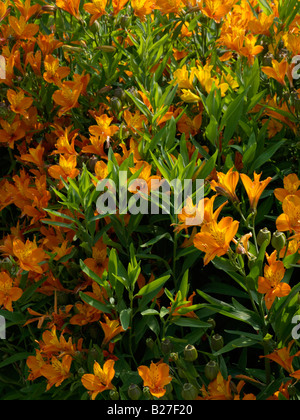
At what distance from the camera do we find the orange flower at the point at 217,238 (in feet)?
3.48

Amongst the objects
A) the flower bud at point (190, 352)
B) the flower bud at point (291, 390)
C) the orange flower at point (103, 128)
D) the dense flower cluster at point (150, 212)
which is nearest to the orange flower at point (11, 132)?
the dense flower cluster at point (150, 212)

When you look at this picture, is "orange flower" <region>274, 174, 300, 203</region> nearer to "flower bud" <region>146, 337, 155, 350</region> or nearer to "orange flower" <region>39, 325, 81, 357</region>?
"flower bud" <region>146, 337, 155, 350</region>

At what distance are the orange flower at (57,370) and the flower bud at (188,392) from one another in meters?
0.25

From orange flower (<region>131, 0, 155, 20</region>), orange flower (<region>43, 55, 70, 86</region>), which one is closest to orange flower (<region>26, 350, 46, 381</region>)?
orange flower (<region>43, 55, 70, 86</region>)

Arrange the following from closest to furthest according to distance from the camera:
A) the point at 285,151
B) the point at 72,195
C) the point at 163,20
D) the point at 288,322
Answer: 1. the point at 288,322
2. the point at 72,195
3. the point at 285,151
4. the point at 163,20

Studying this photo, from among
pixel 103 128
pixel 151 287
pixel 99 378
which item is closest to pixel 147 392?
pixel 99 378

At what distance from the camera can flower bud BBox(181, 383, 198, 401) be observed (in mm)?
1104

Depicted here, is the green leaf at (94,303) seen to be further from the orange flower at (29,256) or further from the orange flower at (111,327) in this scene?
the orange flower at (29,256)

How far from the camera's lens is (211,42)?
172 cm

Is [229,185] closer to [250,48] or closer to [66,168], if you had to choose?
[66,168]

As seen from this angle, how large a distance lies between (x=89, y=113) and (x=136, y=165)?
16.9 inches

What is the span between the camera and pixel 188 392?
1.10 metres
